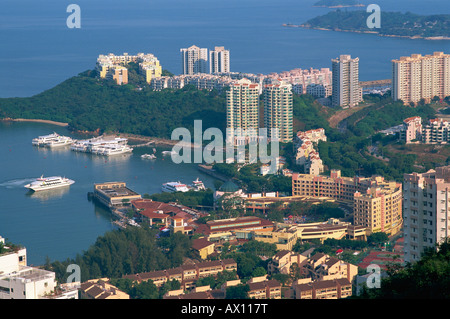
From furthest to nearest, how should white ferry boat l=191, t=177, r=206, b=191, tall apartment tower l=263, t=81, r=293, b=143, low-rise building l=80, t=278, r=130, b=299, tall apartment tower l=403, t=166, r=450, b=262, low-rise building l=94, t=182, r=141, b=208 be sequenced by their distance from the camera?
1. tall apartment tower l=263, t=81, r=293, b=143
2. white ferry boat l=191, t=177, r=206, b=191
3. low-rise building l=94, t=182, r=141, b=208
4. low-rise building l=80, t=278, r=130, b=299
5. tall apartment tower l=403, t=166, r=450, b=262

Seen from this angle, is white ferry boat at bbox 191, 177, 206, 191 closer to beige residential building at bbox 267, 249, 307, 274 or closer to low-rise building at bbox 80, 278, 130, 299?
beige residential building at bbox 267, 249, 307, 274

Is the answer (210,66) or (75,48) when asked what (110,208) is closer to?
(210,66)

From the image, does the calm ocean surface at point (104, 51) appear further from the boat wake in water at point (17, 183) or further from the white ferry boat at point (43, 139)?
the white ferry boat at point (43, 139)

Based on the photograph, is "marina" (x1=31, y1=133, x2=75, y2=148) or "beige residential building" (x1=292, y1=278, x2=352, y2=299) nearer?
"beige residential building" (x1=292, y1=278, x2=352, y2=299)

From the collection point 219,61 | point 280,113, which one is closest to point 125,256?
point 280,113

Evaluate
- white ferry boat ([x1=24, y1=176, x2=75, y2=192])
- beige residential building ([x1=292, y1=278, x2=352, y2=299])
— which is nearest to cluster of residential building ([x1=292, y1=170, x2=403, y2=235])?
beige residential building ([x1=292, y1=278, x2=352, y2=299])

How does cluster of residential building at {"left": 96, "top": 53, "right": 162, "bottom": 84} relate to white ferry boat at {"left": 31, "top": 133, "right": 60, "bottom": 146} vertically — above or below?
above

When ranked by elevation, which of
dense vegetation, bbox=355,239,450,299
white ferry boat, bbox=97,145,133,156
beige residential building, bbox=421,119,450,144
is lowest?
white ferry boat, bbox=97,145,133,156
